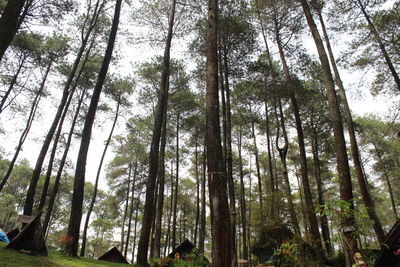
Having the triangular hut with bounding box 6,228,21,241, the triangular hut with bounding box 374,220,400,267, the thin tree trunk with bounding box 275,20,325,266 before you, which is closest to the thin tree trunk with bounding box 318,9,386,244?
the thin tree trunk with bounding box 275,20,325,266

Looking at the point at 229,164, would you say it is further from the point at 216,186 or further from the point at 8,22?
the point at 8,22

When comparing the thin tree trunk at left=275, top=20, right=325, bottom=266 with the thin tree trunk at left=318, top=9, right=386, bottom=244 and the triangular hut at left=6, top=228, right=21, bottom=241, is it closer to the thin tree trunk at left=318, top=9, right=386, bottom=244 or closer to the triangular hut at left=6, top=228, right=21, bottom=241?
the thin tree trunk at left=318, top=9, right=386, bottom=244

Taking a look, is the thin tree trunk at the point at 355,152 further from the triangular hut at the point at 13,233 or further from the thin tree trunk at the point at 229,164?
the triangular hut at the point at 13,233

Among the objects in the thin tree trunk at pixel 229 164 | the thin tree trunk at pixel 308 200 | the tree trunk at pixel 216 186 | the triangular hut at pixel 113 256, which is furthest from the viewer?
the triangular hut at pixel 113 256

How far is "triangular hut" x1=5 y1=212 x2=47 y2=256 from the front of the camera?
5.39m

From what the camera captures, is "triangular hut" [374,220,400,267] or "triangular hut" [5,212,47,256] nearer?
"triangular hut" [374,220,400,267]

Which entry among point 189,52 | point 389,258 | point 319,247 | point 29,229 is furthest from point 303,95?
point 29,229

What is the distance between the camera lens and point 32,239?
18.1 feet

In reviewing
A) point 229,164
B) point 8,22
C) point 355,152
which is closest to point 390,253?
point 355,152

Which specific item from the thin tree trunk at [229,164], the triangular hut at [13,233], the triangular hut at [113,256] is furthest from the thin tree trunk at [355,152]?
the triangular hut at [113,256]

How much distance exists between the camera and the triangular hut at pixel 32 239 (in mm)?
5389

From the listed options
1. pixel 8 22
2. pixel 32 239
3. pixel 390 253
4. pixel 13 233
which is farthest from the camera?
pixel 13 233

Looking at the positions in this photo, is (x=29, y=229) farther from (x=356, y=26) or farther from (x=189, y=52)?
(x=356, y=26)

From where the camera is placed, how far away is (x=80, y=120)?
56.3 ft
